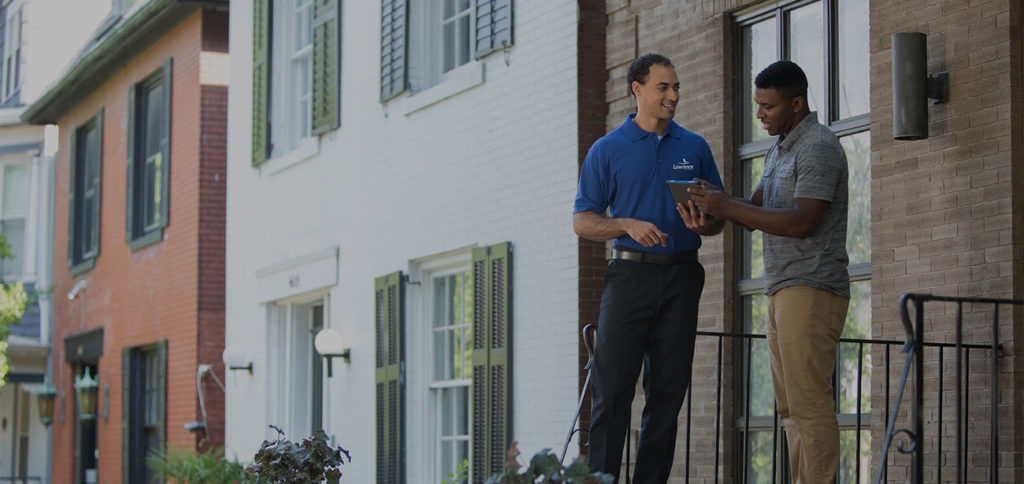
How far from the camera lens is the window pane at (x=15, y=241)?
2242 centimetres

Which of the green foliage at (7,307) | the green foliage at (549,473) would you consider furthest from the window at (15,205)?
the green foliage at (549,473)

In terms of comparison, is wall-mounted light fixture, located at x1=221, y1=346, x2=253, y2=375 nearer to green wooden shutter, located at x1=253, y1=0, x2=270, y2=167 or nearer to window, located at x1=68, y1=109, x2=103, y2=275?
green wooden shutter, located at x1=253, y1=0, x2=270, y2=167

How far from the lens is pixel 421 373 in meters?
11.1

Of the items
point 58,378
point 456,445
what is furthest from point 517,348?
point 58,378

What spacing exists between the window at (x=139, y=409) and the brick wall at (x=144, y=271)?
0.25 meters

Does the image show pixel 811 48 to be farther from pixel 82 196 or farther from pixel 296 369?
pixel 82 196

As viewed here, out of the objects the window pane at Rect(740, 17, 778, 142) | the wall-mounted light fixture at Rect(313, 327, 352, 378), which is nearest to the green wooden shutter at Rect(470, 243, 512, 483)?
the wall-mounted light fixture at Rect(313, 327, 352, 378)

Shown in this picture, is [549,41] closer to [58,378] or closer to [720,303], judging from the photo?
[720,303]

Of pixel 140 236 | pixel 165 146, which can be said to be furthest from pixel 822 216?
pixel 140 236

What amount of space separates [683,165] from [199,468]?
9.11m

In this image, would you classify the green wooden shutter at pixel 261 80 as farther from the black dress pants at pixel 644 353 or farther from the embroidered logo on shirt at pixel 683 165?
the black dress pants at pixel 644 353

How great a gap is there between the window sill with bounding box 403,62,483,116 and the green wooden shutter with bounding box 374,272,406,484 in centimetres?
126

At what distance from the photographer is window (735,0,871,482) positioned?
7.34 metres

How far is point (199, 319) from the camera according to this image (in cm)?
1527
